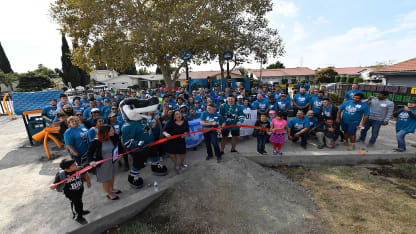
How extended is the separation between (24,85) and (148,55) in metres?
39.4

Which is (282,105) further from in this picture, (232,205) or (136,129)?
(136,129)

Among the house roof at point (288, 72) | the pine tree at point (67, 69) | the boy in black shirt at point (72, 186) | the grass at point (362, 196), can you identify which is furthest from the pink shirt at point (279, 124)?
the house roof at point (288, 72)

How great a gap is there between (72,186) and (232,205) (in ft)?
9.47

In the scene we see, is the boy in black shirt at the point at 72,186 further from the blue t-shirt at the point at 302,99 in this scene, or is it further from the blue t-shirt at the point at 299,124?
the blue t-shirt at the point at 302,99

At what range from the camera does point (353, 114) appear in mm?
5715

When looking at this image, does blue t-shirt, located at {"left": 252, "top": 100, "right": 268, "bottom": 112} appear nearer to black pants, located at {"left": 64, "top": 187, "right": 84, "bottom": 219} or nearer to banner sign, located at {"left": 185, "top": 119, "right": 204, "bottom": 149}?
banner sign, located at {"left": 185, "top": 119, "right": 204, "bottom": 149}

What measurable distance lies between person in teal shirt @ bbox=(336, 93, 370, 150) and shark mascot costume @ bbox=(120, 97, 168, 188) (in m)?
5.82

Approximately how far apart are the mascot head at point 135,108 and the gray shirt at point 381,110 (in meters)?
6.84

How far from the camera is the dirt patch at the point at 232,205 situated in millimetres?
3355

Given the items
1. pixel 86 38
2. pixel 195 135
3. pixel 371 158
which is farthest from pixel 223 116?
pixel 86 38

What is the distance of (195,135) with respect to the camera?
6250 millimetres

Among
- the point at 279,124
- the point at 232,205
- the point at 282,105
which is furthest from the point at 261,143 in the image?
the point at 232,205

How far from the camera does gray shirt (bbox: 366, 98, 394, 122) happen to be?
5.81 meters

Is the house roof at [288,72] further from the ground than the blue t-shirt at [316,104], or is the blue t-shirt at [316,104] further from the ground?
the house roof at [288,72]
